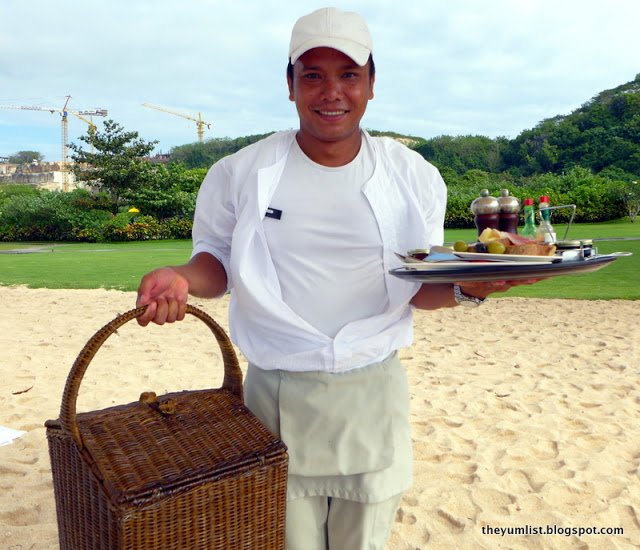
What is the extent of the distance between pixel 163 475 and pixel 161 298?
0.41 metres

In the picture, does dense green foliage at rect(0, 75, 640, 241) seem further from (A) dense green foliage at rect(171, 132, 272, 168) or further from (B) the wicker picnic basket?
(A) dense green foliage at rect(171, 132, 272, 168)

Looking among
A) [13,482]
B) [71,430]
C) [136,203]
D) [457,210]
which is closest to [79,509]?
[71,430]

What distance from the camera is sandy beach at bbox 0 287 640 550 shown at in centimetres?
310

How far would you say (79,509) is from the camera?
1554 millimetres

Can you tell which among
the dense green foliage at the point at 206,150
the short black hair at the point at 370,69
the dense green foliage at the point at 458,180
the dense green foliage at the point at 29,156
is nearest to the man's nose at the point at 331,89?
the short black hair at the point at 370,69

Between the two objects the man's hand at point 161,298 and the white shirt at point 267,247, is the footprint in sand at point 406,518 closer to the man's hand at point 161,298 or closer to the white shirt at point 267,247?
the white shirt at point 267,247

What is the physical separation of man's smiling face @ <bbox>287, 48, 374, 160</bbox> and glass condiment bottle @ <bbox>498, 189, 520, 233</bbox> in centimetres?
57

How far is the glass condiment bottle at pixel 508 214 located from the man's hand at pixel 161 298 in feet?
3.19

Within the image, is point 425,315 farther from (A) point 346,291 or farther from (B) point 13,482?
(A) point 346,291

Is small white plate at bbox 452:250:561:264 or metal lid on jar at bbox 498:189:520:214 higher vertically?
metal lid on jar at bbox 498:189:520:214

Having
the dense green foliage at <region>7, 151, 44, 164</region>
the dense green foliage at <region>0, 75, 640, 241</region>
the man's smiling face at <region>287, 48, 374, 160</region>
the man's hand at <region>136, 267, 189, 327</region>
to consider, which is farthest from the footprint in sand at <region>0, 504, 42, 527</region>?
the dense green foliage at <region>7, 151, 44, 164</region>

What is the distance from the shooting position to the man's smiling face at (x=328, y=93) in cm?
168

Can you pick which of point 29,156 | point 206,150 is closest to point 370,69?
point 206,150

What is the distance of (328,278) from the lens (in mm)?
1710
